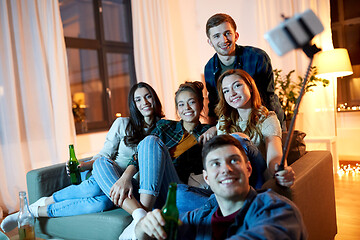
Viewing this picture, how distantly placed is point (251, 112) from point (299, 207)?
624 millimetres

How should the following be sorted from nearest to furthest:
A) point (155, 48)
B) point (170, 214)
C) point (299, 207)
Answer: point (170, 214)
point (299, 207)
point (155, 48)

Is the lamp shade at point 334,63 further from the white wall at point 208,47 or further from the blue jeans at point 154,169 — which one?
the blue jeans at point 154,169

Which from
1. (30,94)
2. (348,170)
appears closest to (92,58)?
(30,94)

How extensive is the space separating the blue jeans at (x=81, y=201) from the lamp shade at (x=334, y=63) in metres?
2.85

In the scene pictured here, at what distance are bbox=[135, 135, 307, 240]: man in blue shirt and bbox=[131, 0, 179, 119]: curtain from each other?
138 inches

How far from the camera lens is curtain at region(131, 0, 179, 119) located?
181 inches

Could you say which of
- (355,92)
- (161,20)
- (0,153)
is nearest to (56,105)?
(0,153)

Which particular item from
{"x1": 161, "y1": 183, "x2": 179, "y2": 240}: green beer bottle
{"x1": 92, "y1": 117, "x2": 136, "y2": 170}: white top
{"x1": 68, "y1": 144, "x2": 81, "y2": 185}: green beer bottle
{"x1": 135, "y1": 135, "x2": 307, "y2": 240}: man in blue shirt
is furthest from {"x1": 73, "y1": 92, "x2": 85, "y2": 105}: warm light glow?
{"x1": 161, "y1": 183, "x2": 179, "y2": 240}: green beer bottle

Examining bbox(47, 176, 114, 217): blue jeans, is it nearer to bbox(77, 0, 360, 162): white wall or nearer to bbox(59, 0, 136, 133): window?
bbox(77, 0, 360, 162): white wall

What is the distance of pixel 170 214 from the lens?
43.5 inches

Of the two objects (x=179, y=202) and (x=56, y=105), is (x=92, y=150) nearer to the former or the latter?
(x=56, y=105)

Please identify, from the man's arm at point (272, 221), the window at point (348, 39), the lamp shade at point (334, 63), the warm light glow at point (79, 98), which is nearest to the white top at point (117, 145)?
the man's arm at point (272, 221)

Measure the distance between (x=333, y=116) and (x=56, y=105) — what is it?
10.5ft

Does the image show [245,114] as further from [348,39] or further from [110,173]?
[348,39]
